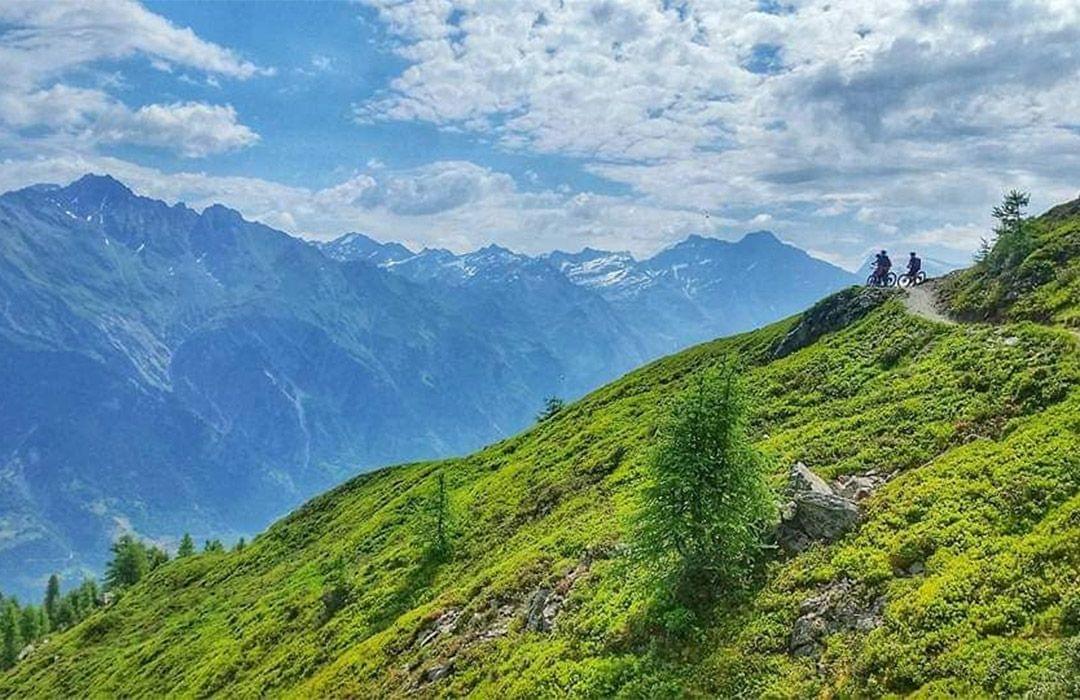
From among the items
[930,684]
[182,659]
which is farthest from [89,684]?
[930,684]

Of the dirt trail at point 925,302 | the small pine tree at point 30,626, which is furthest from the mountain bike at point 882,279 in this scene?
the small pine tree at point 30,626

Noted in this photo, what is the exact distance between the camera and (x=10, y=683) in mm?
96688

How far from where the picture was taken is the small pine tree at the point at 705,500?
27.9m

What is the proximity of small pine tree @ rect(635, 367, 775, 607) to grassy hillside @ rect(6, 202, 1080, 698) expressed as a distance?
146 cm

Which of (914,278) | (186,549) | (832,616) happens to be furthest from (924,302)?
(186,549)

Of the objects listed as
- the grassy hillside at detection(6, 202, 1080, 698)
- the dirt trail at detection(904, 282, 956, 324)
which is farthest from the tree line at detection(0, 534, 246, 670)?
the dirt trail at detection(904, 282, 956, 324)

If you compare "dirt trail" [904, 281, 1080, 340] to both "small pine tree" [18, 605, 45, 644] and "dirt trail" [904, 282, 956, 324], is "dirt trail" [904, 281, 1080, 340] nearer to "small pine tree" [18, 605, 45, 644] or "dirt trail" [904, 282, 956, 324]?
"dirt trail" [904, 282, 956, 324]

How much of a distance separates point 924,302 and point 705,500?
45.1 metres

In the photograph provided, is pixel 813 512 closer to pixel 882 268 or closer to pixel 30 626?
pixel 882 268

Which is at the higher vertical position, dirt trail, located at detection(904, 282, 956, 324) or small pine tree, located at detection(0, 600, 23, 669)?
small pine tree, located at detection(0, 600, 23, 669)

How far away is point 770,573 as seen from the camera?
2844 cm

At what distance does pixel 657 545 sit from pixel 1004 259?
4748cm

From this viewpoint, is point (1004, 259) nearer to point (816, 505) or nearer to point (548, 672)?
point (816, 505)

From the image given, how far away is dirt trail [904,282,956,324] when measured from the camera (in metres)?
56.8
